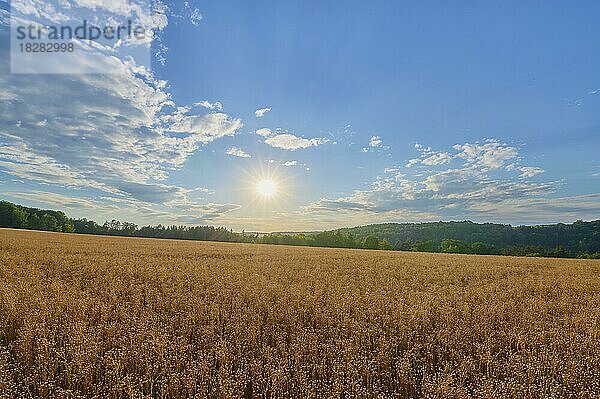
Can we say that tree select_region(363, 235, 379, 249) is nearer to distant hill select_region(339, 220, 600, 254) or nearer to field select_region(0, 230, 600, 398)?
distant hill select_region(339, 220, 600, 254)

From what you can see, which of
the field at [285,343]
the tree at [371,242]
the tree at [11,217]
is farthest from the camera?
the tree at [371,242]

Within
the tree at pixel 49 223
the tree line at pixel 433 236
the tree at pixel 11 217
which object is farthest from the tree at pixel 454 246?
the tree at pixel 11 217

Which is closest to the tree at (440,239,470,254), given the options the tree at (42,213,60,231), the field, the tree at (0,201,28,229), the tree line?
the tree line

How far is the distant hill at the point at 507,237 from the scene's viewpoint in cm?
7394

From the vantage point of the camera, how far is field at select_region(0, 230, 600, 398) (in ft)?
16.3

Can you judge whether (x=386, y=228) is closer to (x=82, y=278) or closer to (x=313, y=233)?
(x=313, y=233)

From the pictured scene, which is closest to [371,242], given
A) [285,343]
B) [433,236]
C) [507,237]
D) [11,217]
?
[433,236]

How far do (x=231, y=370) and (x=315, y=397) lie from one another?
1.54 m

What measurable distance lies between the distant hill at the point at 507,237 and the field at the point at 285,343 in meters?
75.8

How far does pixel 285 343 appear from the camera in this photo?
645cm

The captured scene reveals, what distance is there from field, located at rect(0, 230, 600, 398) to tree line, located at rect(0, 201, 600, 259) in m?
74.1

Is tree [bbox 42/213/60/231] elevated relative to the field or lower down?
elevated

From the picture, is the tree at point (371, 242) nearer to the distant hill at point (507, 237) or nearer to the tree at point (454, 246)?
the distant hill at point (507, 237)

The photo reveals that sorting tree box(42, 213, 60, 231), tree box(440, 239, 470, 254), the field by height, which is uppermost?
tree box(42, 213, 60, 231)
